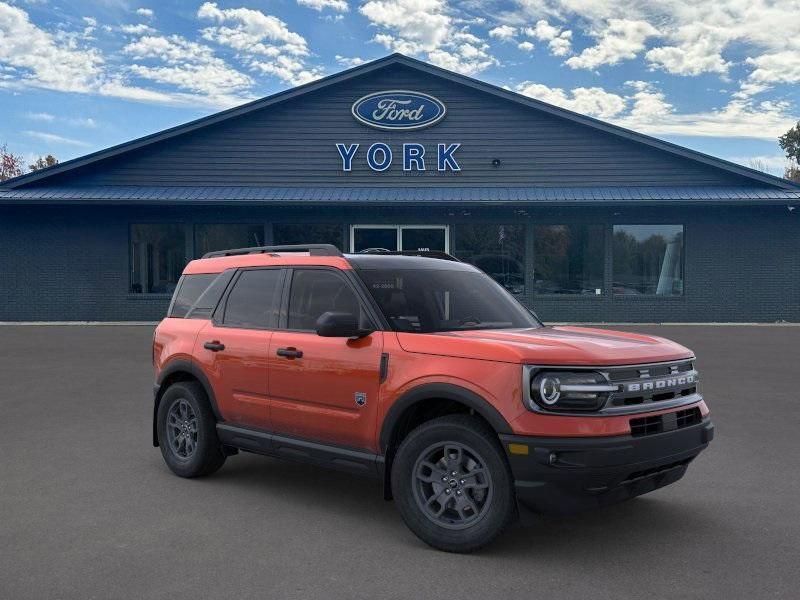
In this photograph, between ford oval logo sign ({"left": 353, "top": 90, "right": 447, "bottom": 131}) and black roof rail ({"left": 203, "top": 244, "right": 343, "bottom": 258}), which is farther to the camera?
ford oval logo sign ({"left": 353, "top": 90, "right": 447, "bottom": 131})

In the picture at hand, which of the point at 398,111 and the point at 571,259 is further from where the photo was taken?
the point at 398,111

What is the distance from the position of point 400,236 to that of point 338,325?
64.5ft

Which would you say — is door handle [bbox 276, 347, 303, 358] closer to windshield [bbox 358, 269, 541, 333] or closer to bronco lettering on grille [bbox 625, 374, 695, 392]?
windshield [bbox 358, 269, 541, 333]

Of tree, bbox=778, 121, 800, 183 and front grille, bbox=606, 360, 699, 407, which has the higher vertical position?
tree, bbox=778, 121, 800, 183

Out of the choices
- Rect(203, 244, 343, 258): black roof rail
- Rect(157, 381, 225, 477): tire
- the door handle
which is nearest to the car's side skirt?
Rect(157, 381, 225, 477): tire

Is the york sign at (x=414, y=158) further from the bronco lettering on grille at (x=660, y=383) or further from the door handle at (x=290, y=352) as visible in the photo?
the bronco lettering on grille at (x=660, y=383)

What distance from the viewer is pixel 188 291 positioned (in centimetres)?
703

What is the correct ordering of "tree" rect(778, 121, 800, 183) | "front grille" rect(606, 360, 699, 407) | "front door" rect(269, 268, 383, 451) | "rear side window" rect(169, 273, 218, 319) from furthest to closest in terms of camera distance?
1. "tree" rect(778, 121, 800, 183)
2. "rear side window" rect(169, 273, 218, 319)
3. "front door" rect(269, 268, 383, 451)
4. "front grille" rect(606, 360, 699, 407)

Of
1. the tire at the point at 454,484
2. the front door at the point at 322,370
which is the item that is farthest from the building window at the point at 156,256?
the tire at the point at 454,484

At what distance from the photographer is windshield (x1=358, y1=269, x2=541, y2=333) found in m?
5.39

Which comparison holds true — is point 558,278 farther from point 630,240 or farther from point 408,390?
point 408,390

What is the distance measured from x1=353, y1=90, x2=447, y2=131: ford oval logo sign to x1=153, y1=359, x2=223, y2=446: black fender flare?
63.2ft

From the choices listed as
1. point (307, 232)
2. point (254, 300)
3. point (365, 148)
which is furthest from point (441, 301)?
point (365, 148)

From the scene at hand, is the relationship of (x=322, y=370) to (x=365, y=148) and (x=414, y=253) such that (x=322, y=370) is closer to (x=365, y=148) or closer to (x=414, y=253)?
(x=414, y=253)
